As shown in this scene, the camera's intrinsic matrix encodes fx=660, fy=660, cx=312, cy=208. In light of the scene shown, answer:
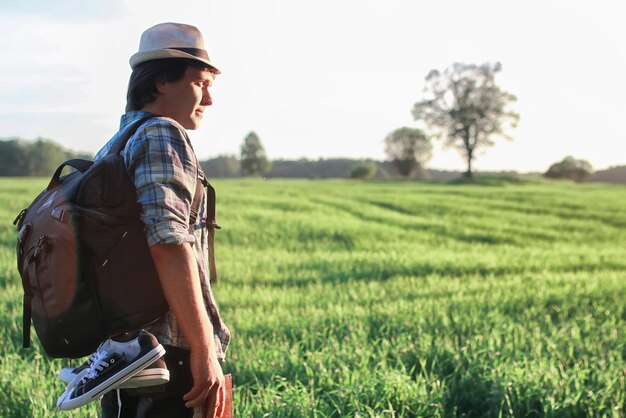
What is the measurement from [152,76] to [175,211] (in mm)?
506

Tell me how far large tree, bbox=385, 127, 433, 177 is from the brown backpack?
306ft

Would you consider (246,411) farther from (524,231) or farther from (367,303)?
(524,231)

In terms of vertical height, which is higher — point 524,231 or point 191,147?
point 191,147

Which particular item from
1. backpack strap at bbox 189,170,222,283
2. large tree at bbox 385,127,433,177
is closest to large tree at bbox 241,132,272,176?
large tree at bbox 385,127,433,177

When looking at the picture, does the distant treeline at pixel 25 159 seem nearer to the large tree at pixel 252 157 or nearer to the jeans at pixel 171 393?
the large tree at pixel 252 157

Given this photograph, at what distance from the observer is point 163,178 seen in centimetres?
204

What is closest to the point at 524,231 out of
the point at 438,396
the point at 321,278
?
the point at 321,278

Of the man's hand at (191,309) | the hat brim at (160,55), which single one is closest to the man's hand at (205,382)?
the man's hand at (191,309)

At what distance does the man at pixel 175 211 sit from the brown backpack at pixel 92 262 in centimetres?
7

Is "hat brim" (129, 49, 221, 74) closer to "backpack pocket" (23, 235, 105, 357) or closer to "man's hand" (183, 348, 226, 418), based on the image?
"backpack pocket" (23, 235, 105, 357)

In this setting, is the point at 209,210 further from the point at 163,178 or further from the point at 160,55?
the point at 160,55

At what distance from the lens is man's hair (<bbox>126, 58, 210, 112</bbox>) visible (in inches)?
87.4

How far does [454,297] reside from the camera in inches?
282

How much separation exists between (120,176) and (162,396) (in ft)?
2.47
